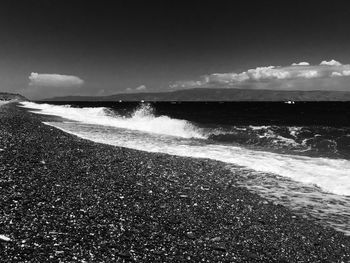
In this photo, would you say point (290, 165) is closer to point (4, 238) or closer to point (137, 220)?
point (137, 220)

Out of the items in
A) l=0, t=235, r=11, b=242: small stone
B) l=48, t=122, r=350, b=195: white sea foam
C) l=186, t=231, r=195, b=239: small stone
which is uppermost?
l=0, t=235, r=11, b=242: small stone

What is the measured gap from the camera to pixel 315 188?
49.8 feet

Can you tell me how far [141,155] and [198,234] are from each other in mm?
11005

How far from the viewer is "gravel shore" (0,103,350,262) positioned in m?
7.34

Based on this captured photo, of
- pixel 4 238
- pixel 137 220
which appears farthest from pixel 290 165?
pixel 4 238

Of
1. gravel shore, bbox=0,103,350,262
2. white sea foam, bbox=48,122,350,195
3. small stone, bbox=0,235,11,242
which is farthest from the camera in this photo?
white sea foam, bbox=48,122,350,195

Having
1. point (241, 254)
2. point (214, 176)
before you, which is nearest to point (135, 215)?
point (241, 254)

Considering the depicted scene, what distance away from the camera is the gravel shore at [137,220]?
289 inches

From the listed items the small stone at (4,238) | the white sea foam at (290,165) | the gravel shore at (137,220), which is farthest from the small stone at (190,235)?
the white sea foam at (290,165)

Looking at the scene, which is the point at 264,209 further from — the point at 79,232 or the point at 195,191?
the point at 79,232

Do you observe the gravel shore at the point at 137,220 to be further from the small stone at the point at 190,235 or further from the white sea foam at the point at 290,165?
the white sea foam at the point at 290,165

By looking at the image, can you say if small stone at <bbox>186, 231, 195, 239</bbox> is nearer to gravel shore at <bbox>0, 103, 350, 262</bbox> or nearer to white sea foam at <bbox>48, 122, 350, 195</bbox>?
gravel shore at <bbox>0, 103, 350, 262</bbox>

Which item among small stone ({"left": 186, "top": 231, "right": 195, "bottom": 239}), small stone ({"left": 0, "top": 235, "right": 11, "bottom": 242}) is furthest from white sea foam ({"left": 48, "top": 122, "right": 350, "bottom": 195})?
small stone ({"left": 0, "top": 235, "right": 11, "bottom": 242})

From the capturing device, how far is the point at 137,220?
9.20m
